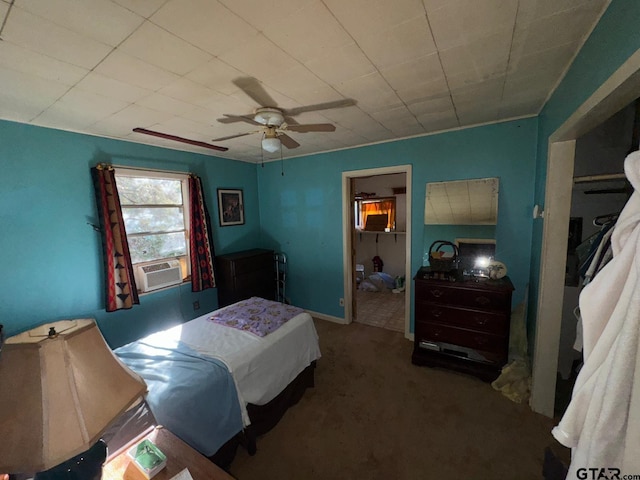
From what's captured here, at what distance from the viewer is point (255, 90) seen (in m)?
1.70

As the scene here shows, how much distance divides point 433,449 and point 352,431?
56cm

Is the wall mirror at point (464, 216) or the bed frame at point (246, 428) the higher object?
the wall mirror at point (464, 216)

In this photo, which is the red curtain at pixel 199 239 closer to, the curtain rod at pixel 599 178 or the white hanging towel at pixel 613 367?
the white hanging towel at pixel 613 367

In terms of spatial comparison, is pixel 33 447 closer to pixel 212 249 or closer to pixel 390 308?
pixel 212 249

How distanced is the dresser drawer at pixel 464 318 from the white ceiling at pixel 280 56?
5.94ft

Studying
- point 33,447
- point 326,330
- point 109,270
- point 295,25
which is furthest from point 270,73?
point 326,330

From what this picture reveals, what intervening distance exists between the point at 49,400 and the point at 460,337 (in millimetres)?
2777

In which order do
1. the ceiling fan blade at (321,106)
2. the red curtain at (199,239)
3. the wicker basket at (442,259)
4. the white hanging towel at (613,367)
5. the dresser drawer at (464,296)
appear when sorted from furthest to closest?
the red curtain at (199,239) < the wicker basket at (442,259) < the dresser drawer at (464,296) < the ceiling fan blade at (321,106) < the white hanging towel at (613,367)

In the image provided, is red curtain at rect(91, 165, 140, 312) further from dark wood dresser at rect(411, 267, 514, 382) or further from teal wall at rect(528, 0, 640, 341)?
teal wall at rect(528, 0, 640, 341)

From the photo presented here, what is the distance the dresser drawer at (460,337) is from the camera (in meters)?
2.30

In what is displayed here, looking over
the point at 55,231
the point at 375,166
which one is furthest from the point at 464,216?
the point at 55,231

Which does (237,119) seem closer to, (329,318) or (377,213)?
(329,318)

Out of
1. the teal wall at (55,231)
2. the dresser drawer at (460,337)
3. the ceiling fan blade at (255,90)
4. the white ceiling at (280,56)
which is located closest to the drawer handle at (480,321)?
the dresser drawer at (460,337)

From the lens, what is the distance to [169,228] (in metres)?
3.20
